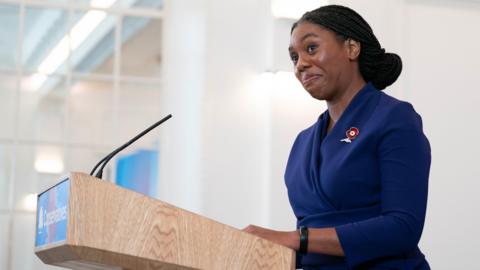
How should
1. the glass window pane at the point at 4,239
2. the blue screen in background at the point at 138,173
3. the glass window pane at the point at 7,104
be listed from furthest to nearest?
1. the blue screen in background at the point at 138,173
2. the glass window pane at the point at 7,104
3. the glass window pane at the point at 4,239

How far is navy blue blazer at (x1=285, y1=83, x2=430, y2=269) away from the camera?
2.05 metres

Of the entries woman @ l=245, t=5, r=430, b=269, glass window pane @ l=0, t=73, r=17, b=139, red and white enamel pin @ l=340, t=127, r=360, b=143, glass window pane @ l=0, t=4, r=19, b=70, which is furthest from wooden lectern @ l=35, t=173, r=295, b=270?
glass window pane @ l=0, t=4, r=19, b=70

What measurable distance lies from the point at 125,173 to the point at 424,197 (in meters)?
3.48

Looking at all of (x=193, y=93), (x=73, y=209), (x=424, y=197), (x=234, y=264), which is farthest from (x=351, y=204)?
(x=193, y=93)

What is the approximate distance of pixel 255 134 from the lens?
5.26m

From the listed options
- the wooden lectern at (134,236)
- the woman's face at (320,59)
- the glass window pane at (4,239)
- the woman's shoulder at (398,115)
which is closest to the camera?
the wooden lectern at (134,236)

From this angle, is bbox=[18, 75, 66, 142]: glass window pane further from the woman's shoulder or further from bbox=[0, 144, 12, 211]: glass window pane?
the woman's shoulder

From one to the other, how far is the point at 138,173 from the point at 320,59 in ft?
10.7

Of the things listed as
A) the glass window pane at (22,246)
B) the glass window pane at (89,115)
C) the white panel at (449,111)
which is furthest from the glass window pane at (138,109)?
the white panel at (449,111)

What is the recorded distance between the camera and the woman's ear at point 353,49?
2309mm

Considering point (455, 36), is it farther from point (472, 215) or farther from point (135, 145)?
point (135, 145)

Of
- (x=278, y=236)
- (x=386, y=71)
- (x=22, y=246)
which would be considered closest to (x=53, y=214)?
(x=278, y=236)

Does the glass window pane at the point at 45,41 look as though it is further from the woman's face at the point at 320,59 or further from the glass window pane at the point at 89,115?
the woman's face at the point at 320,59

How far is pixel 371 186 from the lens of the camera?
2.12m
